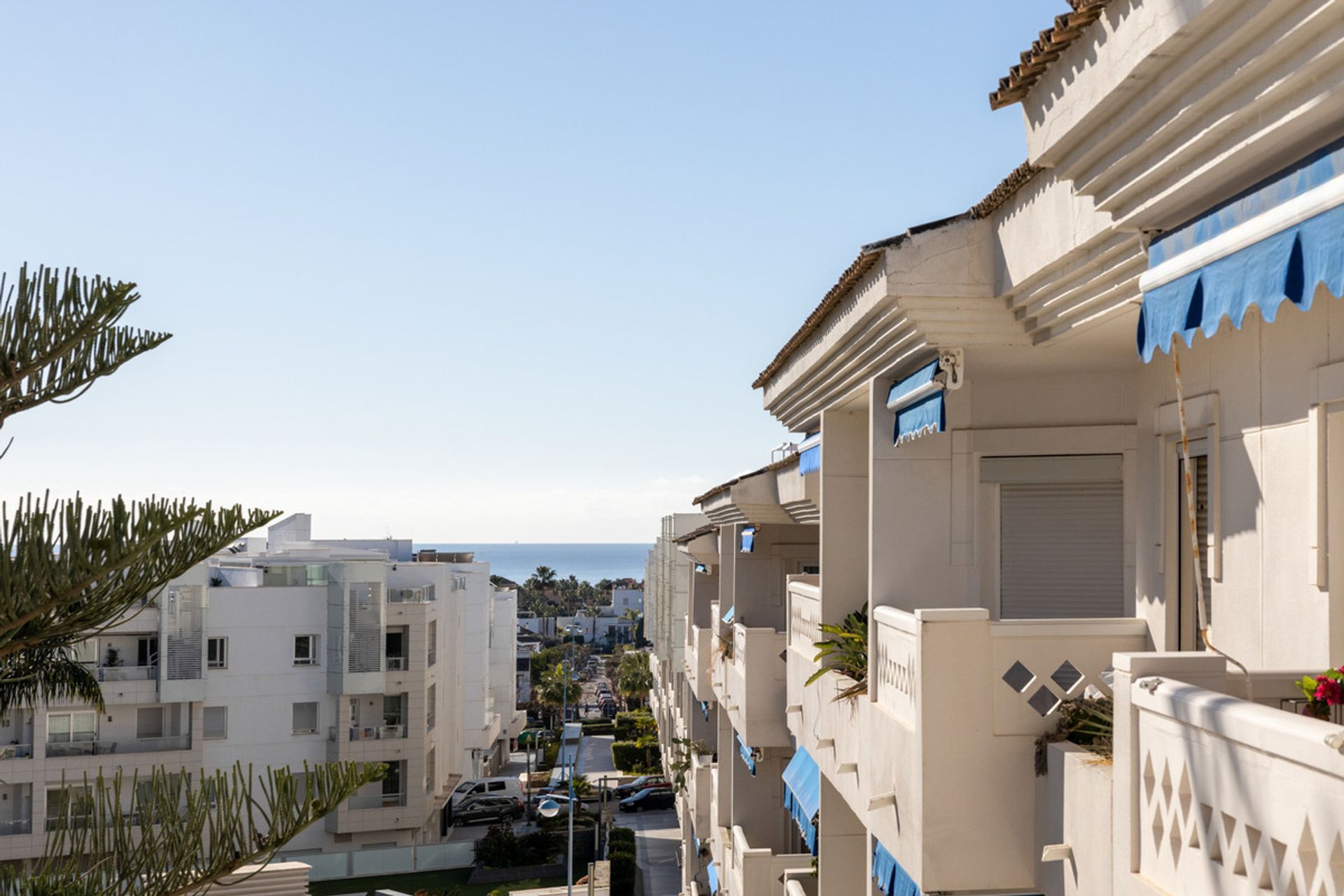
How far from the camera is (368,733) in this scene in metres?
35.6

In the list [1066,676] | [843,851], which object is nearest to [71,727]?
[843,851]

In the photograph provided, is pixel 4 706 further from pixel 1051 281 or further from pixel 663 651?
pixel 663 651

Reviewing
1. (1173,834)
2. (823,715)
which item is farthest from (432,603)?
(1173,834)

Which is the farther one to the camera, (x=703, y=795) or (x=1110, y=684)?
(x=703, y=795)

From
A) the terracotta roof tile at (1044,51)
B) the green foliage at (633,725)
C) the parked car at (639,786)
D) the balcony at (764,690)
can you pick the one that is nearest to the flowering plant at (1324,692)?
the terracotta roof tile at (1044,51)

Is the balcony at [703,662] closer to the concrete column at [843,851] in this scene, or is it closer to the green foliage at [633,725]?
the concrete column at [843,851]

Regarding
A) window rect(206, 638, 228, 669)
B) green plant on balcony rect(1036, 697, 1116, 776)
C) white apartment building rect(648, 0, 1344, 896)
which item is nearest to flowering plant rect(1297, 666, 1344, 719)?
white apartment building rect(648, 0, 1344, 896)

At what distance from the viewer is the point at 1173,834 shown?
4.66 meters

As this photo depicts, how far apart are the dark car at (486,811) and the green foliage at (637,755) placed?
37.2ft

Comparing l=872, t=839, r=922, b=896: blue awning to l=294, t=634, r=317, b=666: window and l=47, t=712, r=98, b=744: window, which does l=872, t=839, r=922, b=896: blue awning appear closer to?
l=294, t=634, r=317, b=666: window

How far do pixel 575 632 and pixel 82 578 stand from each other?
136081 millimetres

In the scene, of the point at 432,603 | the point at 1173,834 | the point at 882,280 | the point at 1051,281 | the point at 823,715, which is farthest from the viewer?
the point at 432,603

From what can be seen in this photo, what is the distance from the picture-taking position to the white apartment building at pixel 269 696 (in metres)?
32.2

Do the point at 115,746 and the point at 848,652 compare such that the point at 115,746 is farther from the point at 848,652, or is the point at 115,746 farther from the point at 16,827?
the point at 848,652
